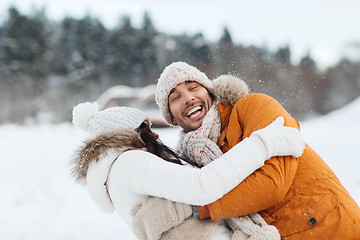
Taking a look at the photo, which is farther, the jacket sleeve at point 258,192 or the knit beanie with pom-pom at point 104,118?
the knit beanie with pom-pom at point 104,118

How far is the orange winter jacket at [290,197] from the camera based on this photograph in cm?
133

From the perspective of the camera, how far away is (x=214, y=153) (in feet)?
5.65

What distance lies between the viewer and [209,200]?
1301 millimetres

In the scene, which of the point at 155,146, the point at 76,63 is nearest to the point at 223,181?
the point at 155,146

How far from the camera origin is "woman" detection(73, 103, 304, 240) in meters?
1.30

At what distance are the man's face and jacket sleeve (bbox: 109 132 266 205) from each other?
2.14 feet

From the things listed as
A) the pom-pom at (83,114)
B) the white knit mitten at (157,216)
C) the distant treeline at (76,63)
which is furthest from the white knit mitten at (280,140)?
the distant treeline at (76,63)

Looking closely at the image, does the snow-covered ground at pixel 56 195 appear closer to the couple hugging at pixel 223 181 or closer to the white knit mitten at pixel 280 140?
the couple hugging at pixel 223 181

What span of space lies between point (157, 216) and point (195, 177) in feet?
0.87

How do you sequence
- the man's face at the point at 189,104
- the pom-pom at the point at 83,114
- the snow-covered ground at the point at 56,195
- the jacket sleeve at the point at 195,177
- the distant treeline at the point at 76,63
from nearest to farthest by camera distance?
1. the jacket sleeve at the point at 195,177
2. the pom-pom at the point at 83,114
3. the man's face at the point at 189,104
4. the snow-covered ground at the point at 56,195
5. the distant treeline at the point at 76,63

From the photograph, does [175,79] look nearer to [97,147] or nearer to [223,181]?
[97,147]

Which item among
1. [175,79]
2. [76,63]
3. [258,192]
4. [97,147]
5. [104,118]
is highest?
[76,63]

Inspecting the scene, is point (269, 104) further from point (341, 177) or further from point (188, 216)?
point (341, 177)

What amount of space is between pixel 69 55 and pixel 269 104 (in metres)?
32.8
